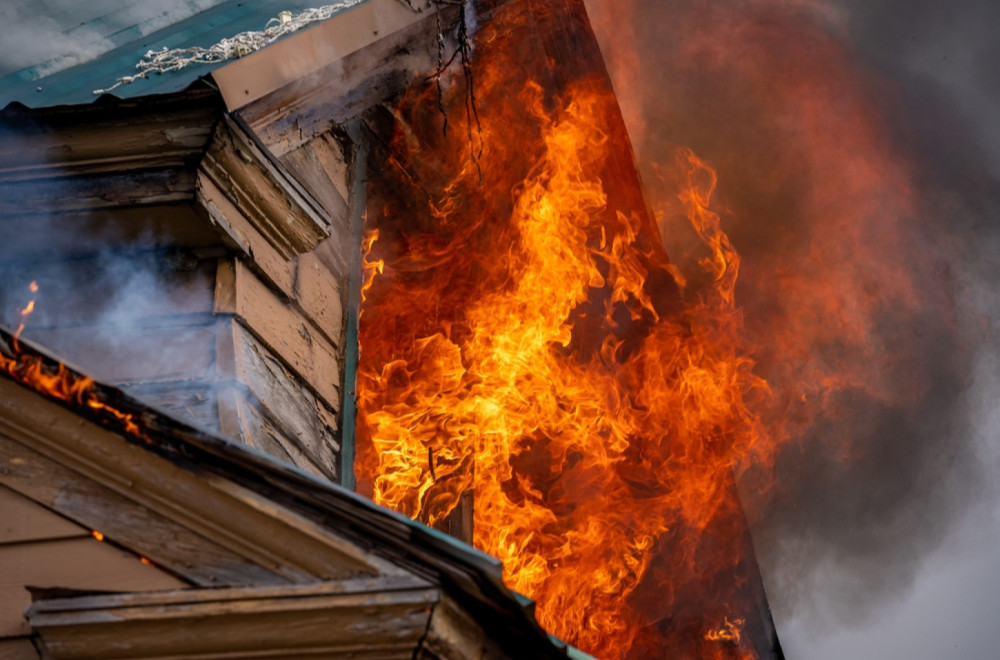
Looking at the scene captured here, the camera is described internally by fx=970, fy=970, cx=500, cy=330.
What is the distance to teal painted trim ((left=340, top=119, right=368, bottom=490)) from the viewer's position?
5176 millimetres

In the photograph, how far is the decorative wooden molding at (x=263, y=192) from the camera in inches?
177

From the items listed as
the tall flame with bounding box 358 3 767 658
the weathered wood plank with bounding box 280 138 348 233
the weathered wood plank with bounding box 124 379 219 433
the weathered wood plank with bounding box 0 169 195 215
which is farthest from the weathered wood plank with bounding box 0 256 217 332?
the tall flame with bounding box 358 3 767 658

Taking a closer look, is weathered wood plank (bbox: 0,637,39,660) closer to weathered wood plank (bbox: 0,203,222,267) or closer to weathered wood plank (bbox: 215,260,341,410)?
weathered wood plank (bbox: 215,260,341,410)

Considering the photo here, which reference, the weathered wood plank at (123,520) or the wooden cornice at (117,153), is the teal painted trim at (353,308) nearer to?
the wooden cornice at (117,153)

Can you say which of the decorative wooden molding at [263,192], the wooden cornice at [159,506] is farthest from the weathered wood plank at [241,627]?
the decorative wooden molding at [263,192]

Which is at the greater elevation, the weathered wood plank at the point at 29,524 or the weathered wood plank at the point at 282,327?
the weathered wood plank at the point at 282,327

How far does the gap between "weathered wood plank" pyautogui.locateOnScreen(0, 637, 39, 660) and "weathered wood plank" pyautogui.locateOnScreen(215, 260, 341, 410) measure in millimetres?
1821

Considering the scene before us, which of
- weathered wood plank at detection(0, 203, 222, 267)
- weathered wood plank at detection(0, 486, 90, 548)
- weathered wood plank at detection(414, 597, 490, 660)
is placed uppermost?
weathered wood plank at detection(0, 203, 222, 267)

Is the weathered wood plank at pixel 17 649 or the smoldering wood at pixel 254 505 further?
the weathered wood plank at pixel 17 649

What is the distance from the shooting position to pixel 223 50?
5043 mm

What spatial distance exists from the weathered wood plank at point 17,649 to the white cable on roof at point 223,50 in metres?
2.96

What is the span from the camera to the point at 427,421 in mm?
6758

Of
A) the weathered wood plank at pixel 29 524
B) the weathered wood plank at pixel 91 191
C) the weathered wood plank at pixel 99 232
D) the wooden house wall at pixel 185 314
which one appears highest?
the weathered wood plank at pixel 91 191

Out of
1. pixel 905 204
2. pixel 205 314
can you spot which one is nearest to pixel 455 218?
pixel 205 314
